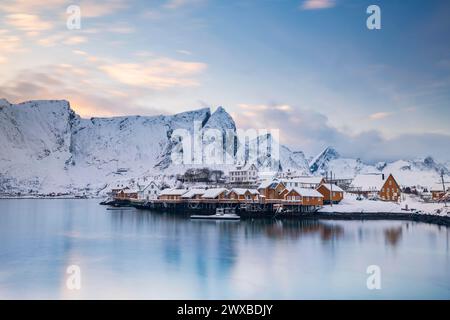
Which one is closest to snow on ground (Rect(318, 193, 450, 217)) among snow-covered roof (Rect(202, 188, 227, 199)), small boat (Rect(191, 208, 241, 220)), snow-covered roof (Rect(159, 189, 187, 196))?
small boat (Rect(191, 208, 241, 220))

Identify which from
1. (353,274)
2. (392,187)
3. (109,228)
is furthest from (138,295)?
(392,187)

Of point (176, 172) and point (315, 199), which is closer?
point (315, 199)

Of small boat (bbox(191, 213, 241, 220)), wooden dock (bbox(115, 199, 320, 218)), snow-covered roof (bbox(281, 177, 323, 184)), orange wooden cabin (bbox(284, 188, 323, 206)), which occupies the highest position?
snow-covered roof (bbox(281, 177, 323, 184))

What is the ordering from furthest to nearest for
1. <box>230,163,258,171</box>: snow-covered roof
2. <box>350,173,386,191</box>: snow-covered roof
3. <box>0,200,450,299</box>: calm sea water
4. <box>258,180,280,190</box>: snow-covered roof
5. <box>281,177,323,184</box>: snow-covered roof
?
<box>350,173,386,191</box>: snow-covered roof → <box>281,177,323,184</box>: snow-covered roof → <box>258,180,280,190</box>: snow-covered roof → <box>230,163,258,171</box>: snow-covered roof → <box>0,200,450,299</box>: calm sea water

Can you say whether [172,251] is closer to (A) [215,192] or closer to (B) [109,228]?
(B) [109,228]

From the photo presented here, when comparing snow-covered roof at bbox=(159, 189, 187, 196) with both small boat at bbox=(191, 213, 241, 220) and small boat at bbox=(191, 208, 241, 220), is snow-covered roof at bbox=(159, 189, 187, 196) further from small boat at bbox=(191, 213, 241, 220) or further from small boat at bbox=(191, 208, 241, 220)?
small boat at bbox=(191, 213, 241, 220)
